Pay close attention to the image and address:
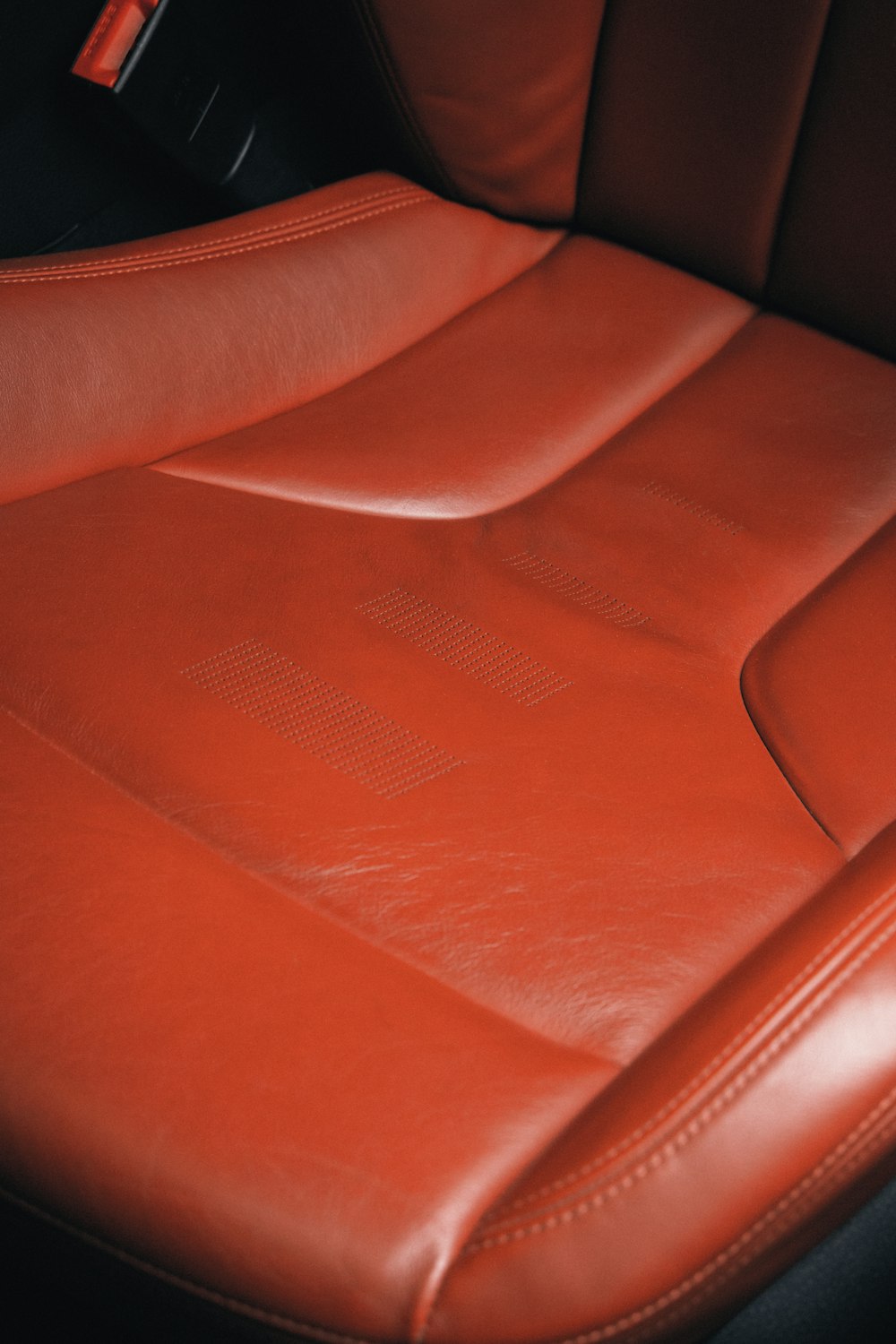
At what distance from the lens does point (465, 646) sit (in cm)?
90

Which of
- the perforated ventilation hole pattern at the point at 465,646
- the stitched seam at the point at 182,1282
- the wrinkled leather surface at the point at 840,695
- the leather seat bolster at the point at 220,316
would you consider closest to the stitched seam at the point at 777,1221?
the stitched seam at the point at 182,1282

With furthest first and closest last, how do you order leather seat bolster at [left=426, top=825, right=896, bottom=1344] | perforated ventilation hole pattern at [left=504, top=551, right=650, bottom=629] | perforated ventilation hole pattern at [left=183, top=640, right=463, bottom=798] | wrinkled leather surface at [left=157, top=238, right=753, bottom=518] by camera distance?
wrinkled leather surface at [left=157, top=238, right=753, bottom=518] → perforated ventilation hole pattern at [left=504, top=551, right=650, bottom=629] → perforated ventilation hole pattern at [left=183, top=640, right=463, bottom=798] → leather seat bolster at [left=426, top=825, right=896, bottom=1344]

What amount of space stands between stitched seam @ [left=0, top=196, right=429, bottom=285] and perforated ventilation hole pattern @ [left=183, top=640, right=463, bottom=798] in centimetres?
35

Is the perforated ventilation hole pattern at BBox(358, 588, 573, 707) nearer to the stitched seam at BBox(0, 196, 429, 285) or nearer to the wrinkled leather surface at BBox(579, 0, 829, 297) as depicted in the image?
the stitched seam at BBox(0, 196, 429, 285)

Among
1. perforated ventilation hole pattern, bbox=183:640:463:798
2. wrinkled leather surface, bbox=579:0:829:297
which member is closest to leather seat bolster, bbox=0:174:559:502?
wrinkled leather surface, bbox=579:0:829:297

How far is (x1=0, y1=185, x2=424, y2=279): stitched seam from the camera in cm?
99

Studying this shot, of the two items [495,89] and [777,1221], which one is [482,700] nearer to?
[777,1221]

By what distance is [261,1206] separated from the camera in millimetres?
587

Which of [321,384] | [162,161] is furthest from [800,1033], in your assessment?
[162,161]

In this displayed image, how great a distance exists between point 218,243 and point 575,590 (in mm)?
449

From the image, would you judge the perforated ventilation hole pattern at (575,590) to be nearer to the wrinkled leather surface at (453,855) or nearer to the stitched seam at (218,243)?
the wrinkled leather surface at (453,855)

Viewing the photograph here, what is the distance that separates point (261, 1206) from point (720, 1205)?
211 mm

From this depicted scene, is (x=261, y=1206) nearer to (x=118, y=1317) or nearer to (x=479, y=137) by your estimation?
(x=118, y=1317)

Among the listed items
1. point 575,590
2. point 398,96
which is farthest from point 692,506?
point 398,96
